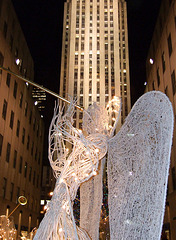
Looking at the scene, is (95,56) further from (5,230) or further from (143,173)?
(143,173)

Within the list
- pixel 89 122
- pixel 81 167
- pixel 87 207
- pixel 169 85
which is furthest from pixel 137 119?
pixel 169 85

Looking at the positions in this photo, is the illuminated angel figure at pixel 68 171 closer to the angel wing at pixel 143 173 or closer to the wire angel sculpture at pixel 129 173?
the wire angel sculpture at pixel 129 173

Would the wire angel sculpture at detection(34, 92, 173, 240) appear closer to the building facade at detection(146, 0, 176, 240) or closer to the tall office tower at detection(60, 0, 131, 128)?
the building facade at detection(146, 0, 176, 240)

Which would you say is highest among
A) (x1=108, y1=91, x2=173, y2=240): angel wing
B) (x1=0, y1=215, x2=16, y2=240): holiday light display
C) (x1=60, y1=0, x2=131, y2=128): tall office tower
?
(x1=60, y1=0, x2=131, y2=128): tall office tower

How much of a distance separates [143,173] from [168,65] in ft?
60.2

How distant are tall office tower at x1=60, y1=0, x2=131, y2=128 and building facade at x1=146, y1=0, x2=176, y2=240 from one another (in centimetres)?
1874

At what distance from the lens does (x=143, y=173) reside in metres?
4.54

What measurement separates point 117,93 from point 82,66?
23.9ft

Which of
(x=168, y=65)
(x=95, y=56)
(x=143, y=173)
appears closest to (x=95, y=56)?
(x=95, y=56)

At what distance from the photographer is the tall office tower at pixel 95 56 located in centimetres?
4447

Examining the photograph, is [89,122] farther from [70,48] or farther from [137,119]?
[70,48]

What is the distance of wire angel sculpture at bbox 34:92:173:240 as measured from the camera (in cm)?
434

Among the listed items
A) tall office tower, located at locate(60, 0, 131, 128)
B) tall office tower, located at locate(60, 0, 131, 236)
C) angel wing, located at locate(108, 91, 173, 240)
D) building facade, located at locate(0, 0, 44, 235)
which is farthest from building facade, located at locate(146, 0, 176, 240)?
tall office tower, located at locate(60, 0, 131, 128)

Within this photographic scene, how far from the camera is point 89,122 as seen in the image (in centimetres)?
657
